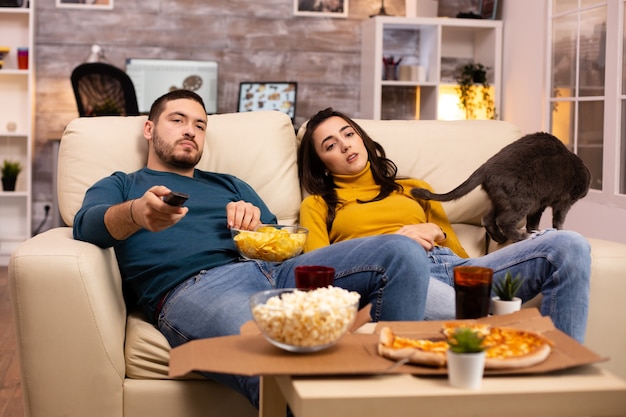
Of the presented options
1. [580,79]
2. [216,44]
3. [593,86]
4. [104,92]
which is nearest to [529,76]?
[580,79]

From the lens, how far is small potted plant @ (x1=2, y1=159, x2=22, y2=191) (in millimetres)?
5457

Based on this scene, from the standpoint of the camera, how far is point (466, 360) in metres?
1.28

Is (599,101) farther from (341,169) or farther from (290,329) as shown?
(290,329)

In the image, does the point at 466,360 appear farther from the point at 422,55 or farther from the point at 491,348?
the point at 422,55

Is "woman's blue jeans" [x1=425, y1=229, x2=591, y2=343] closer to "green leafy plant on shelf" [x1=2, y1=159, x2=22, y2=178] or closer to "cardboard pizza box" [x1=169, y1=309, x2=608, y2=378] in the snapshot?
"cardboard pizza box" [x1=169, y1=309, x2=608, y2=378]

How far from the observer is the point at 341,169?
2.67 meters

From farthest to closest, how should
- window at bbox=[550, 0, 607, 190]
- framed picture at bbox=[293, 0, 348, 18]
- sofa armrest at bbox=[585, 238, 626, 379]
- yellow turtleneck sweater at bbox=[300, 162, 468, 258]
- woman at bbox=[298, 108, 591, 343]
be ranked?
1. framed picture at bbox=[293, 0, 348, 18]
2. window at bbox=[550, 0, 607, 190]
3. yellow turtleneck sweater at bbox=[300, 162, 468, 258]
4. sofa armrest at bbox=[585, 238, 626, 379]
5. woman at bbox=[298, 108, 591, 343]

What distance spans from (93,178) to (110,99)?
255cm

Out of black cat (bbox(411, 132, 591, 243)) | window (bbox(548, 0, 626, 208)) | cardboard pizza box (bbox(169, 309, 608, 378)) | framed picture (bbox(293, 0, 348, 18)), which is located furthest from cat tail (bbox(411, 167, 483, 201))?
framed picture (bbox(293, 0, 348, 18))

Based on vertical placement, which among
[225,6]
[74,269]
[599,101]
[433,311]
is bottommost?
[433,311]

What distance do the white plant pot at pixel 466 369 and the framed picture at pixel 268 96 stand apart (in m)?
4.52

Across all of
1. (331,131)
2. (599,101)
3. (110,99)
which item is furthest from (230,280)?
(110,99)

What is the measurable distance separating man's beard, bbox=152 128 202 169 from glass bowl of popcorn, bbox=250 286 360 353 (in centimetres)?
113

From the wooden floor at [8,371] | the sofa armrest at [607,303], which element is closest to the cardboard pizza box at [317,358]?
the sofa armrest at [607,303]
